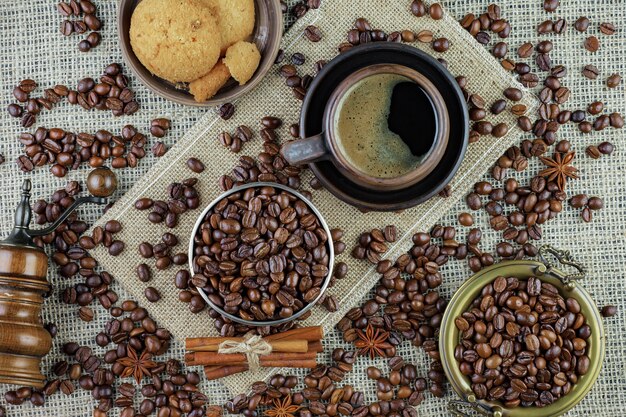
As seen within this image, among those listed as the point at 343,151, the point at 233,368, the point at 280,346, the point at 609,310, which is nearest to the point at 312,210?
the point at 343,151

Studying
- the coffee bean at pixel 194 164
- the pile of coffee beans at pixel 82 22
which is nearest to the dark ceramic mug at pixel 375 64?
the coffee bean at pixel 194 164

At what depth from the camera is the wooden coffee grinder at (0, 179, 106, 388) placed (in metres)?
1.54

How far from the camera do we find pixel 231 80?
1.62 metres

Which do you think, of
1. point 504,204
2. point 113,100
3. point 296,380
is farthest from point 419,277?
point 113,100

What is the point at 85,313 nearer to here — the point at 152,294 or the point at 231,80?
the point at 152,294

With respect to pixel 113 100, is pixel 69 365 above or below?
below

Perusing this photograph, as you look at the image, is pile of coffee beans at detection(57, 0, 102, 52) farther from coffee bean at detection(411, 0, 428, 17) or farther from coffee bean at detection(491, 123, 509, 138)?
coffee bean at detection(491, 123, 509, 138)

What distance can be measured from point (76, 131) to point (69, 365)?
0.60m

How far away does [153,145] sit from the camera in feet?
5.69

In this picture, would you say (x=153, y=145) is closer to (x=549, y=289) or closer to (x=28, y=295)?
(x=28, y=295)

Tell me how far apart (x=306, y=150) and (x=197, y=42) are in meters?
0.35

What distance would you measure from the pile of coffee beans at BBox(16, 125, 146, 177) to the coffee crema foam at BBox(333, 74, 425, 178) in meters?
0.58

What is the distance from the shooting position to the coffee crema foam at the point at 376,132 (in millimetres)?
1455

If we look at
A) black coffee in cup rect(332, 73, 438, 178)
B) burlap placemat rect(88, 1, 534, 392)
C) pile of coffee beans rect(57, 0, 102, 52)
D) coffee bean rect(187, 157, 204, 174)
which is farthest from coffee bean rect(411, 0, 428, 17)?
pile of coffee beans rect(57, 0, 102, 52)
